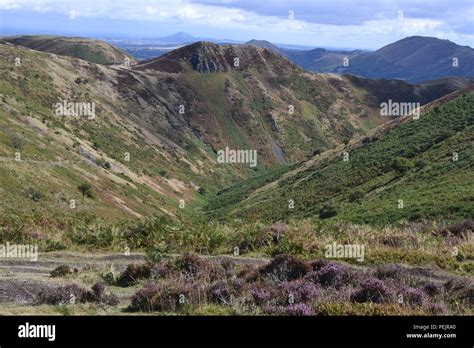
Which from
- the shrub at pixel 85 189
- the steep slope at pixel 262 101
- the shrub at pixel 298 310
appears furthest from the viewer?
the steep slope at pixel 262 101

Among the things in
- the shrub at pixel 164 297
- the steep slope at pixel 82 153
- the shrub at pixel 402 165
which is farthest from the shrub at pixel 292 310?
the shrub at pixel 402 165

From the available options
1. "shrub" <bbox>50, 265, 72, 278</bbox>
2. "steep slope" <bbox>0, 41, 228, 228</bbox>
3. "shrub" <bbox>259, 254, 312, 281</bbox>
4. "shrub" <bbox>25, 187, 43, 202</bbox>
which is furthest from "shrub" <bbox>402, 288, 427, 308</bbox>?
"shrub" <bbox>25, 187, 43, 202</bbox>

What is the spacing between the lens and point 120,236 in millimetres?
18953

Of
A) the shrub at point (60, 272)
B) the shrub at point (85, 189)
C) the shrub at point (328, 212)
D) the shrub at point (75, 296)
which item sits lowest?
the shrub at point (328, 212)

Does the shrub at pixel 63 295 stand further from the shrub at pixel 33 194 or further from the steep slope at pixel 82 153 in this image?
the shrub at pixel 33 194

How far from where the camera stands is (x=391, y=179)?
52688mm

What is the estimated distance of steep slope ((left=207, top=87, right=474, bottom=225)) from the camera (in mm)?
35656

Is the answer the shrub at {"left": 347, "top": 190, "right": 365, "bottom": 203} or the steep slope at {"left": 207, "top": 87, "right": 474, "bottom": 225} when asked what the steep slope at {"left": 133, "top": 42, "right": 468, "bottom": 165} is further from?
the shrub at {"left": 347, "top": 190, "right": 365, "bottom": 203}

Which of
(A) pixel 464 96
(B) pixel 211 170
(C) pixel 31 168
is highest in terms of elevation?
(A) pixel 464 96

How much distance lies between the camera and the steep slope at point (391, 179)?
35.7m

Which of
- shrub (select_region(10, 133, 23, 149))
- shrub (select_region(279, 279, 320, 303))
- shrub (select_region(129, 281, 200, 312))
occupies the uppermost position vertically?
shrub (select_region(10, 133, 23, 149))
